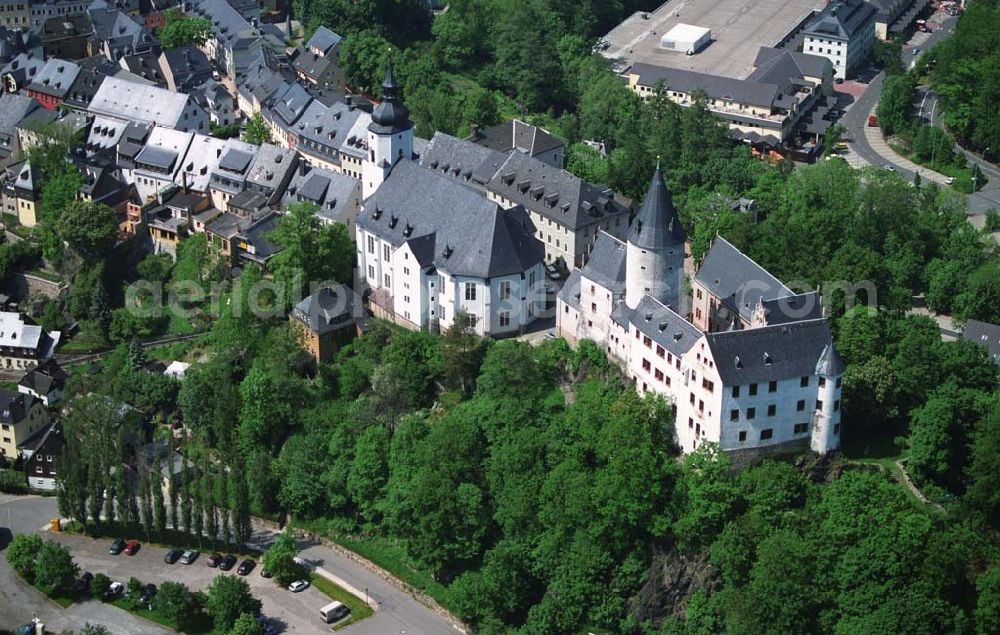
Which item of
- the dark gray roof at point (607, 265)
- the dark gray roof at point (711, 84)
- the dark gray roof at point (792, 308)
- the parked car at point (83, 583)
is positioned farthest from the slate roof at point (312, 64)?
the dark gray roof at point (792, 308)

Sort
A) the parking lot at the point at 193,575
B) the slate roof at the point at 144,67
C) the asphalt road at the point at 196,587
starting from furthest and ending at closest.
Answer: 1. the slate roof at the point at 144,67
2. the parking lot at the point at 193,575
3. the asphalt road at the point at 196,587

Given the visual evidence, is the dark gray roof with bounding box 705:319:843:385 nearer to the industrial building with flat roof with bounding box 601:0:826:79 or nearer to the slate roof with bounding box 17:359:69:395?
the slate roof with bounding box 17:359:69:395

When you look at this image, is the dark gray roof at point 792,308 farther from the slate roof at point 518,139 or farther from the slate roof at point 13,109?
the slate roof at point 13,109

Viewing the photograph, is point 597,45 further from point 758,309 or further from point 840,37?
point 758,309

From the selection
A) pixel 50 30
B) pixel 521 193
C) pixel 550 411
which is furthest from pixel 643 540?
pixel 50 30

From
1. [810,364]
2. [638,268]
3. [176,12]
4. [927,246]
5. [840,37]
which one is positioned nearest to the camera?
[810,364]

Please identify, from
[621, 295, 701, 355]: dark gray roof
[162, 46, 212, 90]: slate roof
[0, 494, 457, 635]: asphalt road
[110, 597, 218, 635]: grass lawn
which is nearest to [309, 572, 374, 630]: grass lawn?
[0, 494, 457, 635]: asphalt road

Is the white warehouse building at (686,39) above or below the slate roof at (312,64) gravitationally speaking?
below
